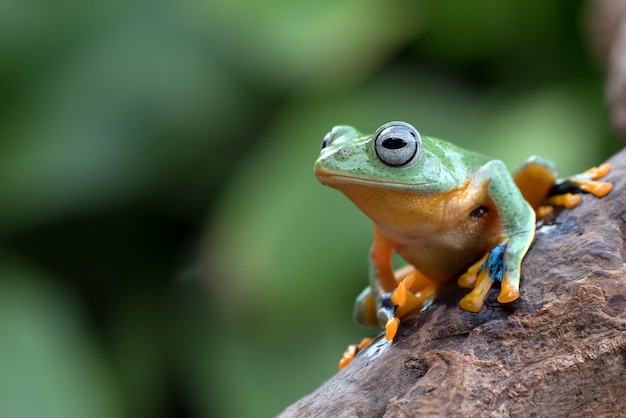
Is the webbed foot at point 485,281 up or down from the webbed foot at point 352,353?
up

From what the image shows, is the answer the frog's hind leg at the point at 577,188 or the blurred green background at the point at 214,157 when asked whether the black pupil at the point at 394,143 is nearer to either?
the frog's hind leg at the point at 577,188

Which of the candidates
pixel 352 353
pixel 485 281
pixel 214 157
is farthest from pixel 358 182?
pixel 214 157

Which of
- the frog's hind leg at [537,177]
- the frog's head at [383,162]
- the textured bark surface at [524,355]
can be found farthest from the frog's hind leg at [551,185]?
the frog's head at [383,162]

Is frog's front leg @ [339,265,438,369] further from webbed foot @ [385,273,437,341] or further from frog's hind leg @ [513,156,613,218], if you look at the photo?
frog's hind leg @ [513,156,613,218]

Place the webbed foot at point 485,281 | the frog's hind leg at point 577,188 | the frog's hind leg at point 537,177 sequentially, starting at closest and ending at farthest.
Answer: the webbed foot at point 485,281, the frog's hind leg at point 577,188, the frog's hind leg at point 537,177

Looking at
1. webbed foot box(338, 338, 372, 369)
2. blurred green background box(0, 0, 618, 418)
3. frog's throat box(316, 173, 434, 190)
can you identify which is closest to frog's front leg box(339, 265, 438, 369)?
webbed foot box(338, 338, 372, 369)

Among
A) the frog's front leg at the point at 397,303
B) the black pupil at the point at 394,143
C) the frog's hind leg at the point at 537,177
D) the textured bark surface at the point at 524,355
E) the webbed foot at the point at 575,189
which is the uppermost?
the black pupil at the point at 394,143

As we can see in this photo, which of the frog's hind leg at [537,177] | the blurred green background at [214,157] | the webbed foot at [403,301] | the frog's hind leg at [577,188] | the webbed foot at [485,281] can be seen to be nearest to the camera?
the webbed foot at [485,281]
